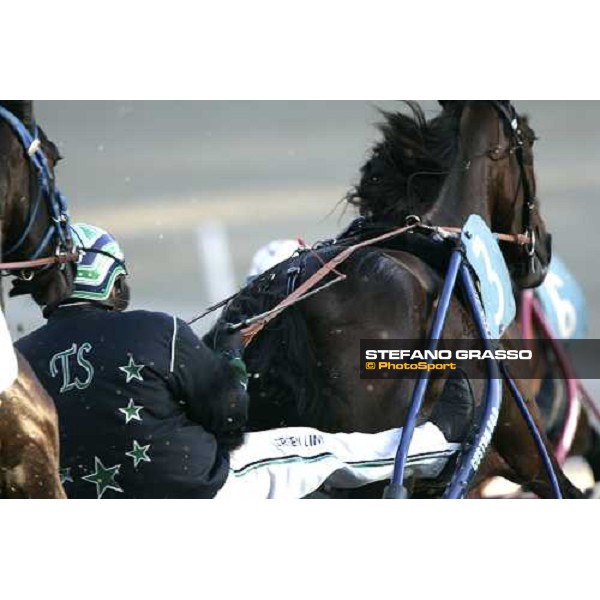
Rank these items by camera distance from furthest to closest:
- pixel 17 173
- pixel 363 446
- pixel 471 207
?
pixel 471 207 → pixel 363 446 → pixel 17 173

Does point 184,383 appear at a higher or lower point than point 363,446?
higher

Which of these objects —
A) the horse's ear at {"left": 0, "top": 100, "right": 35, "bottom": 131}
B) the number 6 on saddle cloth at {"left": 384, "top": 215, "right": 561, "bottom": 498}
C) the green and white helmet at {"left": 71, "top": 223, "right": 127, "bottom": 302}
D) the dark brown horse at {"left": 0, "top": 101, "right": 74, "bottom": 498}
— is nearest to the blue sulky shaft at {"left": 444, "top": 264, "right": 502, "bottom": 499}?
the number 6 on saddle cloth at {"left": 384, "top": 215, "right": 561, "bottom": 498}

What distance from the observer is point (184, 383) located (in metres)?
4.52

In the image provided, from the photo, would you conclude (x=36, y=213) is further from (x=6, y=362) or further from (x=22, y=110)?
(x=6, y=362)

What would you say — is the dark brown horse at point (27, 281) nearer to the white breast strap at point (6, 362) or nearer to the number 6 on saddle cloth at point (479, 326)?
the white breast strap at point (6, 362)

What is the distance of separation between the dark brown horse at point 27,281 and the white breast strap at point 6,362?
0.03 m

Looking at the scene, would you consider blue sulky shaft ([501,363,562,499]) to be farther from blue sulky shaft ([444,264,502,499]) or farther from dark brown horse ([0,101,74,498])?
dark brown horse ([0,101,74,498])

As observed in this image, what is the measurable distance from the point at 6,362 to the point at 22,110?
83 cm

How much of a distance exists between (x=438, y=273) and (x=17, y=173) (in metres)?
1.45

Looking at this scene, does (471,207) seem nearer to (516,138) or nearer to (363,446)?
(516,138)

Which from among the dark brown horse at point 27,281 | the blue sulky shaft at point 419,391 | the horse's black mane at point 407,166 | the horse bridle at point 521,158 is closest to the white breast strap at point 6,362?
the dark brown horse at point 27,281

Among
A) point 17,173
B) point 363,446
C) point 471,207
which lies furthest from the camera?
point 471,207

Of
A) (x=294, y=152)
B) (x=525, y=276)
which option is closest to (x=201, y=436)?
(x=294, y=152)

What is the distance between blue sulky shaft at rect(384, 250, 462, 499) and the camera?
479 cm
